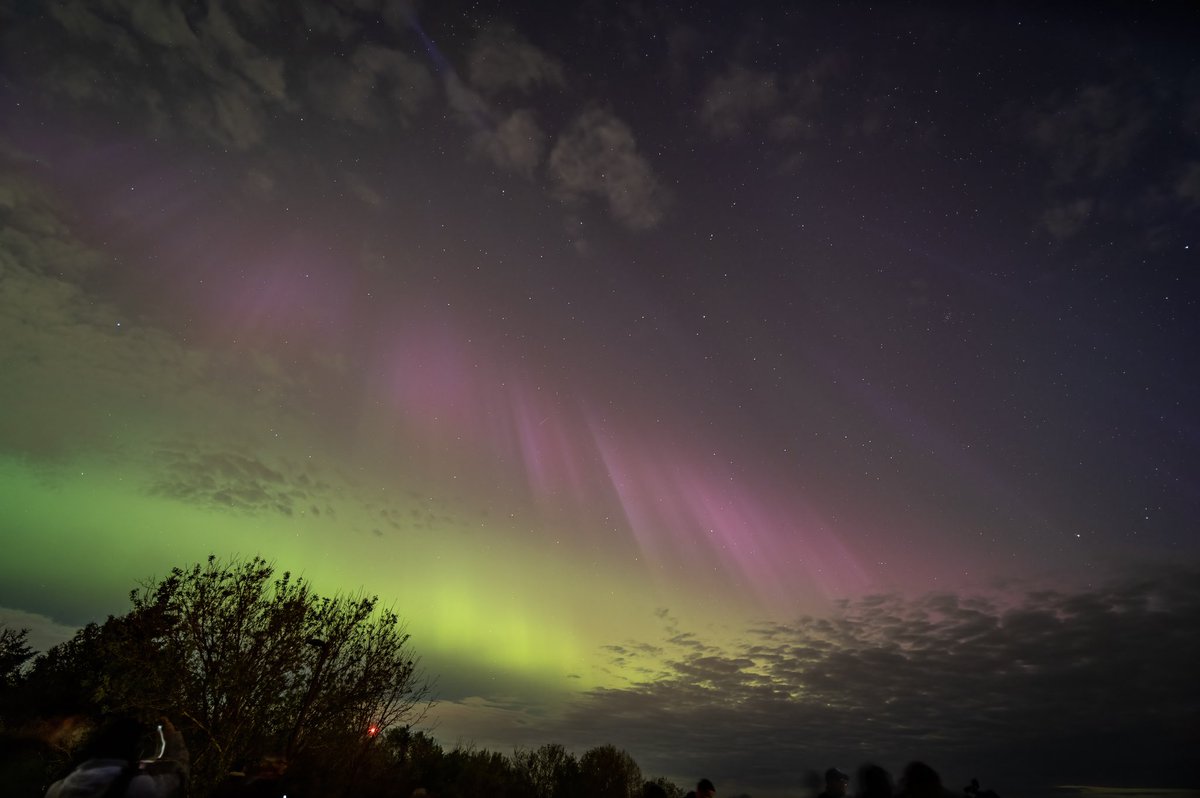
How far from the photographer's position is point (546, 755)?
63.3m

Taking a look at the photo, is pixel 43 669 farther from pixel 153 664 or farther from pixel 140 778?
pixel 140 778

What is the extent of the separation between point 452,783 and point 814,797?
48364mm

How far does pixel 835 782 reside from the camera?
27.7 feet

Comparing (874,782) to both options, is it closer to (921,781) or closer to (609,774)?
(921,781)

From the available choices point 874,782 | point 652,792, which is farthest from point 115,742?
point 652,792

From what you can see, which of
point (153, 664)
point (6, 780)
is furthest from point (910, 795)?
point (6, 780)

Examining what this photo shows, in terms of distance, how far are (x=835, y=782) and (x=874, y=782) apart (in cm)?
99

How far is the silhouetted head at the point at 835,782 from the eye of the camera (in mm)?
8320

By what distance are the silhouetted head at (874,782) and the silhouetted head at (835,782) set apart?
73cm

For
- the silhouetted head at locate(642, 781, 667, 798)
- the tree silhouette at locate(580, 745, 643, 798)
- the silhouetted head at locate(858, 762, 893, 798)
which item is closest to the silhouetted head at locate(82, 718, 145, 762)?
the silhouetted head at locate(858, 762, 893, 798)

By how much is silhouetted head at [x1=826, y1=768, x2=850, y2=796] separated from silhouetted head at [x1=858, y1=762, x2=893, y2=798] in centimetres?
73

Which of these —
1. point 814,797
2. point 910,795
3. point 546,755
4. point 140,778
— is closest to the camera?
point 140,778

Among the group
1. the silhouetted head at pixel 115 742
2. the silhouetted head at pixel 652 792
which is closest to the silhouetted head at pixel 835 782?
the silhouetted head at pixel 652 792

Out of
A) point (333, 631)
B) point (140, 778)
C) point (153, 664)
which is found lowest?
point (140, 778)
